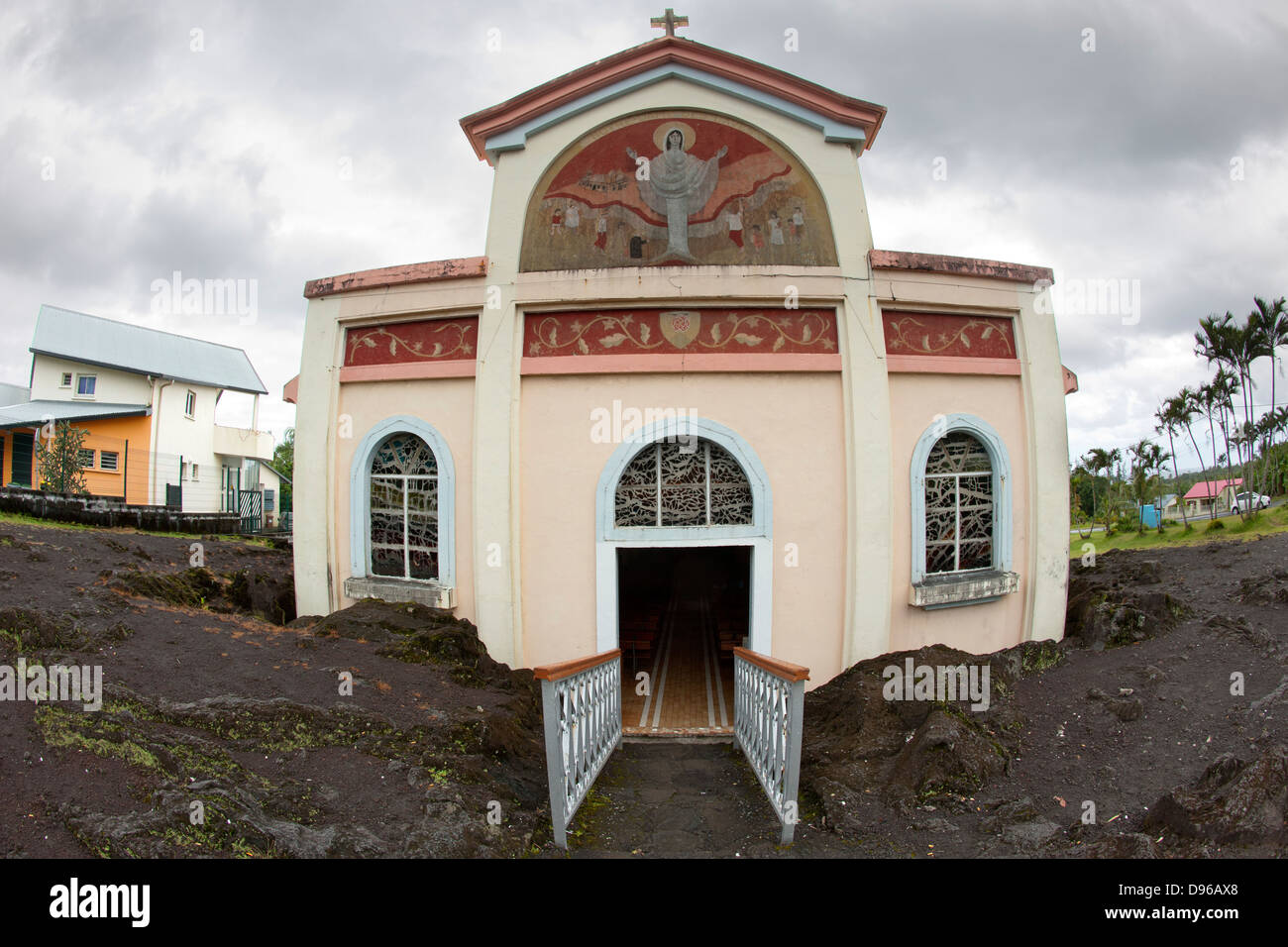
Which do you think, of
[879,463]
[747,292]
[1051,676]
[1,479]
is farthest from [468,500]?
[1,479]

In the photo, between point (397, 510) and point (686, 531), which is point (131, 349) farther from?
point (686, 531)

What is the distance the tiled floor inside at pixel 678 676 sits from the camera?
25.3ft

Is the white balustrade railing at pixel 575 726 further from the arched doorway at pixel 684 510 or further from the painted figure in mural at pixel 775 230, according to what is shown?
the painted figure in mural at pixel 775 230

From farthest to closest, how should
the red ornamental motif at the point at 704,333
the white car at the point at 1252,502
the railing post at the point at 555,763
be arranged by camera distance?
the white car at the point at 1252,502, the red ornamental motif at the point at 704,333, the railing post at the point at 555,763

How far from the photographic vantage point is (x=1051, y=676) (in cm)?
732

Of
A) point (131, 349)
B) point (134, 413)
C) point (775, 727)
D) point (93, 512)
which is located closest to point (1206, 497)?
point (775, 727)

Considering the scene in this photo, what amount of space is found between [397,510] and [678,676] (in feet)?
15.2

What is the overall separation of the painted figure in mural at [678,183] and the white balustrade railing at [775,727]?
518cm

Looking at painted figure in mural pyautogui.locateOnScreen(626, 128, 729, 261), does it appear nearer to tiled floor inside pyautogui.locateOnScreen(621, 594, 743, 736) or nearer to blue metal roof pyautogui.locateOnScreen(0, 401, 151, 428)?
tiled floor inside pyautogui.locateOnScreen(621, 594, 743, 736)

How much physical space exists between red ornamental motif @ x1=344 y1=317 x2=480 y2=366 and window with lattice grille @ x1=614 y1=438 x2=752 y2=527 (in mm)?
2669

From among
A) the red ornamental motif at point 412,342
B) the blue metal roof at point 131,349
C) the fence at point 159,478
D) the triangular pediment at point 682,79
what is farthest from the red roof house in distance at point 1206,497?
the blue metal roof at point 131,349

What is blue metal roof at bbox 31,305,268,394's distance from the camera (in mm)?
23484

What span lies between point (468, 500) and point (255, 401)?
25.6m
